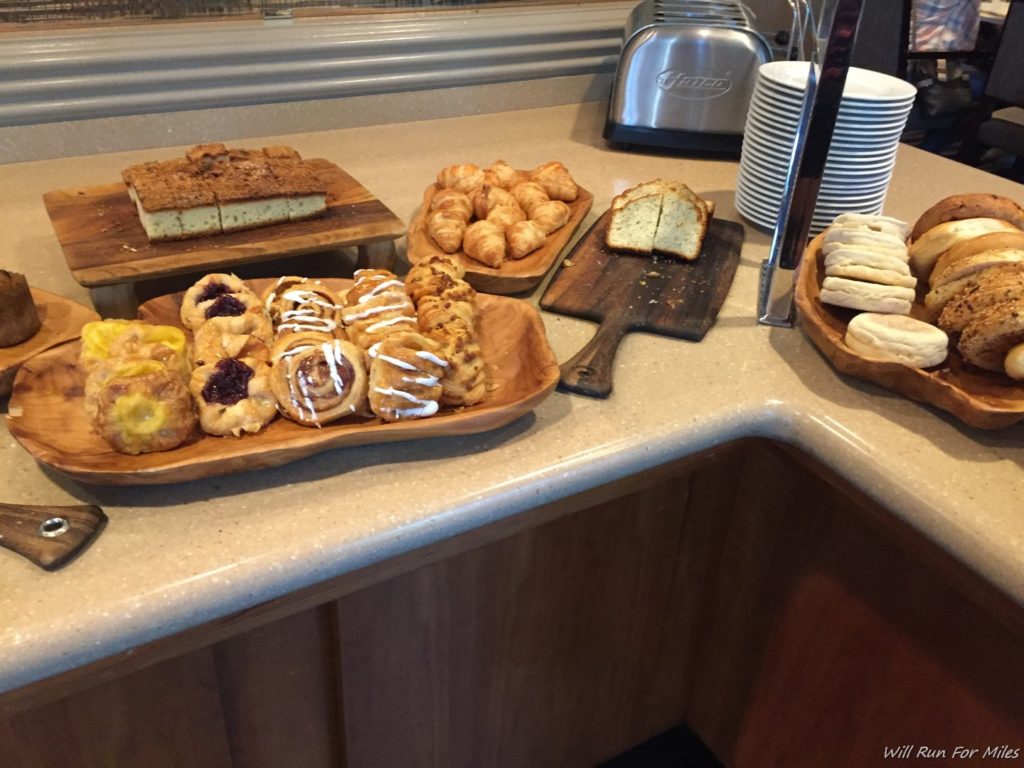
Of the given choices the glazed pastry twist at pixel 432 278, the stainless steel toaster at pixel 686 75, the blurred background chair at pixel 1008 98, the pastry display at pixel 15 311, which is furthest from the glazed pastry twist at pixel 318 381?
the blurred background chair at pixel 1008 98

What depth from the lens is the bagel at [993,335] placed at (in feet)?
2.42

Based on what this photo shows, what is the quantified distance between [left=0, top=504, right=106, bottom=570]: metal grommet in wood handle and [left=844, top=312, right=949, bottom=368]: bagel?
27.2 inches

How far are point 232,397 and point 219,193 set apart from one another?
0.33 meters

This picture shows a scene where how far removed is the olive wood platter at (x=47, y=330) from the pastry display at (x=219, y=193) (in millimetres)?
132

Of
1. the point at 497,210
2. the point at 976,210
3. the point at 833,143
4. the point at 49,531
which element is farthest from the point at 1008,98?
the point at 49,531

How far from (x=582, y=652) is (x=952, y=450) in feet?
1.58

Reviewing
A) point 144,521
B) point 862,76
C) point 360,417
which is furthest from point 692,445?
point 862,76

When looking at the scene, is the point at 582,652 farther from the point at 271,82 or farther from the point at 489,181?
the point at 271,82

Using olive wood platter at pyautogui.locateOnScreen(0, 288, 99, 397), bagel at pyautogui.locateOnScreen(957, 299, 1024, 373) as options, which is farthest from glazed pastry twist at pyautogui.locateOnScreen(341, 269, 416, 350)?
bagel at pyautogui.locateOnScreen(957, 299, 1024, 373)

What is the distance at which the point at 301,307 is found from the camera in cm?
75

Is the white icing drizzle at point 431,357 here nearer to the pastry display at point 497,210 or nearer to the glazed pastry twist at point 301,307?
the glazed pastry twist at point 301,307

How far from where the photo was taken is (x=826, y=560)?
0.87 meters

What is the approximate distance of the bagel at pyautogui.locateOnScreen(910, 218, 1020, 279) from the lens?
2.88 feet

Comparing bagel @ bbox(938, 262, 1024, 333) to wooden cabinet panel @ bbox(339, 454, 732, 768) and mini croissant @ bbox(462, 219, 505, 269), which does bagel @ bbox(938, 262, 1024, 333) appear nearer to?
wooden cabinet panel @ bbox(339, 454, 732, 768)
